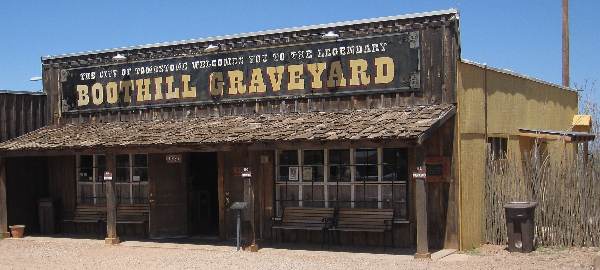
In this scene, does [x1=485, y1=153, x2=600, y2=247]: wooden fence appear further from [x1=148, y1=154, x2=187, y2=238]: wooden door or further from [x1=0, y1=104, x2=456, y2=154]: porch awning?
[x1=148, y1=154, x2=187, y2=238]: wooden door

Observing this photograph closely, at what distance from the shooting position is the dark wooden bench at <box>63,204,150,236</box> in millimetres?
16859

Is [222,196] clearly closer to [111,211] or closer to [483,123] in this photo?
[111,211]

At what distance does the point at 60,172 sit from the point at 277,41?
21.0ft

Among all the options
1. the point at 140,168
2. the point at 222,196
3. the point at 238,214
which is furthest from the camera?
the point at 140,168

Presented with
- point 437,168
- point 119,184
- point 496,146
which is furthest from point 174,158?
point 496,146

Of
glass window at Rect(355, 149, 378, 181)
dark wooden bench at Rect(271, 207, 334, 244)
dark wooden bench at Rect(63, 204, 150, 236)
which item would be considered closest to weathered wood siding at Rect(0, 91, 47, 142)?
dark wooden bench at Rect(63, 204, 150, 236)

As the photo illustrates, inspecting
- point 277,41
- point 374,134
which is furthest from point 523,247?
point 277,41

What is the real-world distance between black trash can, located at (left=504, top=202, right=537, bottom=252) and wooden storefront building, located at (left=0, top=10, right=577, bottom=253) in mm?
931

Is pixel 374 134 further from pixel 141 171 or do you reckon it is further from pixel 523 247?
pixel 141 171

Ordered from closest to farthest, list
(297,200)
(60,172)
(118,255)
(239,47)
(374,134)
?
1. (374,134)
2. (118,255)
3. (297,200)
4. (239,47)
5. (60,172)

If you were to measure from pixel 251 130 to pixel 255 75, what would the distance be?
80.1 inches

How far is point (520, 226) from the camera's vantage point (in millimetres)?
12875

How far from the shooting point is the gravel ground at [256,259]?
1188 centimetres

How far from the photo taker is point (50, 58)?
18938mm
